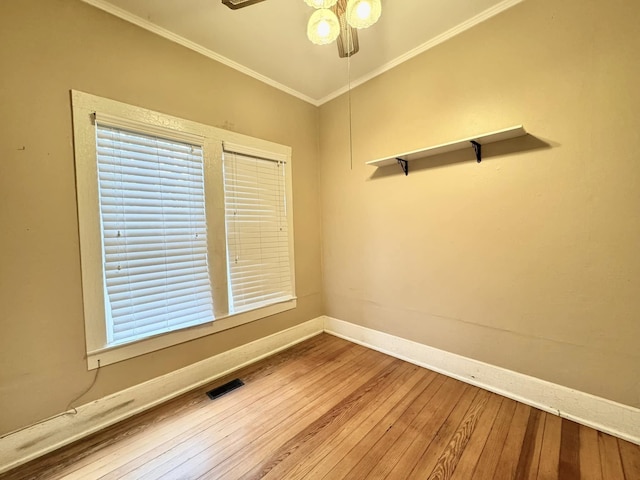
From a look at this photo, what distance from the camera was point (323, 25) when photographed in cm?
145

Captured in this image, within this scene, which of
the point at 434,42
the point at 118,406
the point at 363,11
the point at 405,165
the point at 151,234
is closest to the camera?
the point at 363,11

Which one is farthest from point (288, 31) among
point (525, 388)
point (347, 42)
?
point (525, 388)

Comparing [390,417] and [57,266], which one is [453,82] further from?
[57,266]

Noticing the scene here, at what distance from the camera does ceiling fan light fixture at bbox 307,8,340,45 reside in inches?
56.2

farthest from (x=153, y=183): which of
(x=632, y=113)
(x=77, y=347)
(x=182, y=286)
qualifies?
(x=632, y=113)

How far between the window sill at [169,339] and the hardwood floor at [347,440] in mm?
431

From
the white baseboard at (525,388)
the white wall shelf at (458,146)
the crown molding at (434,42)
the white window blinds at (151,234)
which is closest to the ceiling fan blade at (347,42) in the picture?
the crown molding at (434,42)

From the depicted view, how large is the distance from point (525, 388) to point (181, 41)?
12.1 feet

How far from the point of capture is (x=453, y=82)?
2.04m

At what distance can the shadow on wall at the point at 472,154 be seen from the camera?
1.72m

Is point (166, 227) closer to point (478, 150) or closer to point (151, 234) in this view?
point (151, 234)

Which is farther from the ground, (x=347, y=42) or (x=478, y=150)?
(x=347, y=42)

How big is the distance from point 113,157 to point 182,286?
1.03m

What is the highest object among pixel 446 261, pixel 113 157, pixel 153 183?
pixel 113 157
